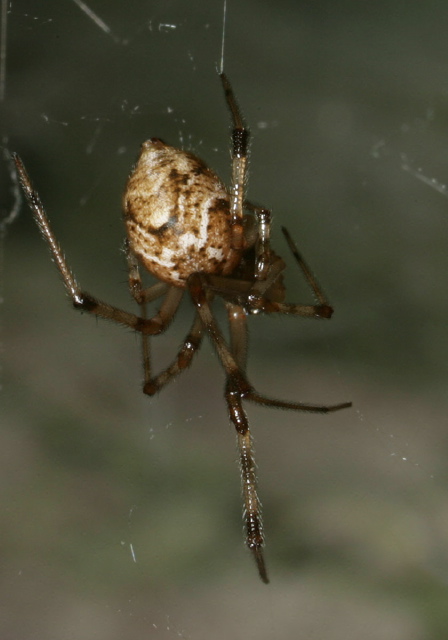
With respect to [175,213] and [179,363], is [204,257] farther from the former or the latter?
[179,363]

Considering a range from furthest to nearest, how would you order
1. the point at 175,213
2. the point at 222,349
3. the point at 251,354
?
1. the point at 251,354
2. the point at 222,349
3. the point at 175,213

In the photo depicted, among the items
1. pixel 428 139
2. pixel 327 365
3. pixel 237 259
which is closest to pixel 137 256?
pixel 237 259

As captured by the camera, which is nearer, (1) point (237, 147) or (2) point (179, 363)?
(1) point (237, 147)

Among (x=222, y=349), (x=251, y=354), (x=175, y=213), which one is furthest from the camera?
(x=251, y=354)

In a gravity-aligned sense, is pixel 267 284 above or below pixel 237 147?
below

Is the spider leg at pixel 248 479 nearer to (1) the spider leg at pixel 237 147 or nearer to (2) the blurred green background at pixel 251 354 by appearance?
(1) the spider leg at pixel 237 147

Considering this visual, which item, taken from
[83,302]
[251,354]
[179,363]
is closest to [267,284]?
[179,363]

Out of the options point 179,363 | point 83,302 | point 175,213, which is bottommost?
point 179,363
